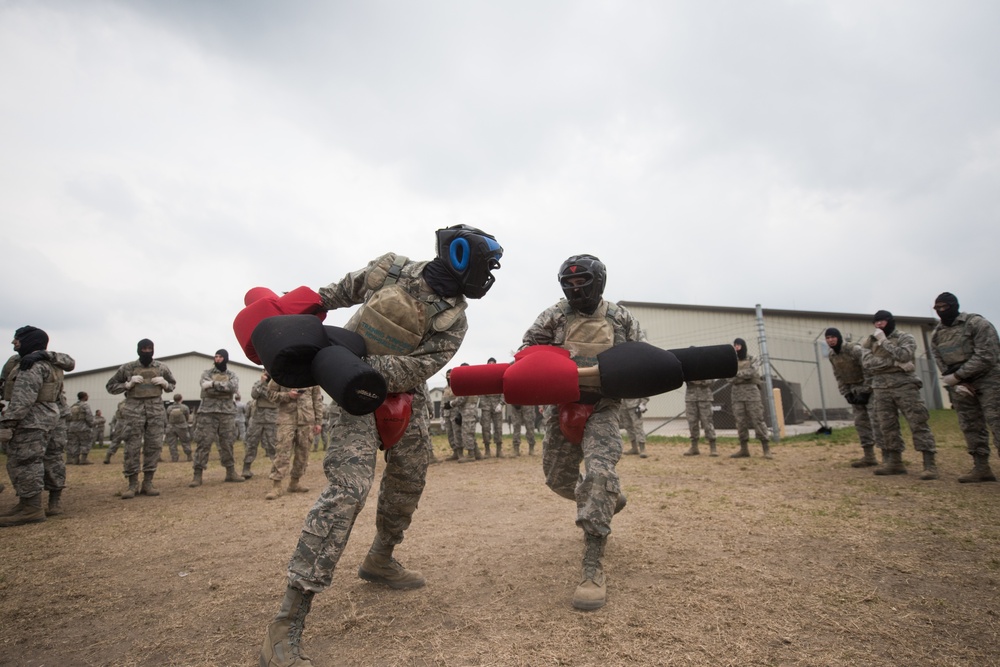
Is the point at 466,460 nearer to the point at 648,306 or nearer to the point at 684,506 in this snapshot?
the point at 684,506

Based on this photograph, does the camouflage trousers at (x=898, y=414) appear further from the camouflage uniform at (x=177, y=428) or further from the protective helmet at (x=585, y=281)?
the camouflage uniform at (x=177, y=428)

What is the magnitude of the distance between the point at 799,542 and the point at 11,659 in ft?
18.1

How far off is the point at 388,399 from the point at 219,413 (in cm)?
933

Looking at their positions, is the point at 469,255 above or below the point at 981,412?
above

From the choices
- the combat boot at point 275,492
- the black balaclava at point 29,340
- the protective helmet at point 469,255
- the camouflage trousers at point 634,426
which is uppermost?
the black balaclava at point 29,340

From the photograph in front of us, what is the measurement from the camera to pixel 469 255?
322 cm

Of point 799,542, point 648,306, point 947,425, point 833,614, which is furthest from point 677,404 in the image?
point 833,614

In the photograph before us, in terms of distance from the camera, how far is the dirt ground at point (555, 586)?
8.84ft

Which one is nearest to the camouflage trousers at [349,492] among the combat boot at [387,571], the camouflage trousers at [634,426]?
the combat boot at [387,571]

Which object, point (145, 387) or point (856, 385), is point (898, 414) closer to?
point (856, 385)

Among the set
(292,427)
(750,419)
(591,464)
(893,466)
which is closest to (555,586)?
(591,464)

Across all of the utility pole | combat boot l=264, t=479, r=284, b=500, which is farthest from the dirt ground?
the utility pole

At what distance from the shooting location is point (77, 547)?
528cm

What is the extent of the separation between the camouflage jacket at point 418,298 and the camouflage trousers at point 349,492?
1.18 ft
